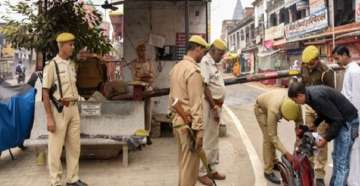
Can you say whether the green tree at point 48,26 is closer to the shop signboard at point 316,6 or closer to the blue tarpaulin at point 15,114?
the blue tarpaulin at point 15,114

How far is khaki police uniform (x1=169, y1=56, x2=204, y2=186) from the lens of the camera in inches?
197

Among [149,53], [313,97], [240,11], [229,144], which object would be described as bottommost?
[229,144]

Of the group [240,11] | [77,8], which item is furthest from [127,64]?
[240,11]

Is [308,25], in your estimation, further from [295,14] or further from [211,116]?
[211,116]

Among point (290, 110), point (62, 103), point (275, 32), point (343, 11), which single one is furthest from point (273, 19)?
point (62, 103)

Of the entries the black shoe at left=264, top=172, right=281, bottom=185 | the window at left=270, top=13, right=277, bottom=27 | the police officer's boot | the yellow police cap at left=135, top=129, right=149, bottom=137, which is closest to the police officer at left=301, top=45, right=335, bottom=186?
the black shoe at left=264, top=172, right=281, bottom=185

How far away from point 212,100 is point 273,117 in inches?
35.5

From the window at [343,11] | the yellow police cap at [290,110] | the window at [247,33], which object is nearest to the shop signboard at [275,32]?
the window at [343,11]

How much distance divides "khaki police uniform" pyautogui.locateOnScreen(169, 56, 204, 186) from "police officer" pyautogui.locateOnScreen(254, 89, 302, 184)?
1.03 meters

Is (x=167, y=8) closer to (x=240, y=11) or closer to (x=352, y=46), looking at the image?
(x=352, y=46)

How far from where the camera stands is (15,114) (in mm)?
7617

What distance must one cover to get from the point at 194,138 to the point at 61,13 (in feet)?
12.5

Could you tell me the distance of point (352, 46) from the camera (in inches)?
884

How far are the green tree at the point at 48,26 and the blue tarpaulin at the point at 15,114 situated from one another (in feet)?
2.65
